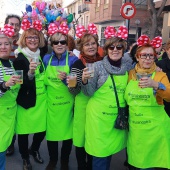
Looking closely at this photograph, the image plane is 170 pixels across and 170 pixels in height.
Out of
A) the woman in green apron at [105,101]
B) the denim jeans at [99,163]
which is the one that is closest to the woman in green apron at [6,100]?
the woman in green apron at [105,101]

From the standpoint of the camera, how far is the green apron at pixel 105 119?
2.67 metres

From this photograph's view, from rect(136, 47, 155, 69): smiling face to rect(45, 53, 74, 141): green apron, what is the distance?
3.03ft

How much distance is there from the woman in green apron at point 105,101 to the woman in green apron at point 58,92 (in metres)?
0.44

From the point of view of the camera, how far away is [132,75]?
2.69m

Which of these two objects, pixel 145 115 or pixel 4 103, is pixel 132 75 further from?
pixel 4 103

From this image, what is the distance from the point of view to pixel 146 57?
2572mm

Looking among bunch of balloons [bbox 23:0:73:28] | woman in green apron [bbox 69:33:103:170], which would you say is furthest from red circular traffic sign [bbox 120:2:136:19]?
woman in green apron [bbox 69:33:103:170]

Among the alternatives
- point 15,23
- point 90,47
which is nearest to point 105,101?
point 90,47

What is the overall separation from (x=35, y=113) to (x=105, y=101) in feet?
3.20

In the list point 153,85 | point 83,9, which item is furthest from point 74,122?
point 83,9

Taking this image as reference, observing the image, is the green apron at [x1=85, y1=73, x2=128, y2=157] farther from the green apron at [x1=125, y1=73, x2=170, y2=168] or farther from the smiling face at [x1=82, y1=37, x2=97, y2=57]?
the smiling face at [x1=82, y1=37, x2=97, y2=57]

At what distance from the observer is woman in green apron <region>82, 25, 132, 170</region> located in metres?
2.67

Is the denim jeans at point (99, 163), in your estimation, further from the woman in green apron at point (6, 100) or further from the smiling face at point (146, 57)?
the smiling face at point (146, 57)

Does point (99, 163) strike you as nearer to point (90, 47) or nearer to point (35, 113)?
point (35, 113)
